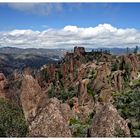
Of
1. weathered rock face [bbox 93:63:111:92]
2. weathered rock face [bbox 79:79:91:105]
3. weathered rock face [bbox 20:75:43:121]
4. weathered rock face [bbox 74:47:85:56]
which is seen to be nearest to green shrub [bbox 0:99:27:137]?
weathered rock face [bbox 20:75:43:121]

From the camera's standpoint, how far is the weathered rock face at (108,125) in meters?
23.3

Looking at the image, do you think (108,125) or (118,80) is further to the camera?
(118,80)

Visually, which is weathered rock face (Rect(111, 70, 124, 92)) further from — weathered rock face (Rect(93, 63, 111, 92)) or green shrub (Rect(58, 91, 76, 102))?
green shrub (Rect(58, 91, 76, 102))

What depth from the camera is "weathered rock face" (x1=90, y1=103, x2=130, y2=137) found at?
23.3 m

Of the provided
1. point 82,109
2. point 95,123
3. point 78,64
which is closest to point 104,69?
point 78,64

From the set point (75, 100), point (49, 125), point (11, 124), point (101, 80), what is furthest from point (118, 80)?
point (49, 125)

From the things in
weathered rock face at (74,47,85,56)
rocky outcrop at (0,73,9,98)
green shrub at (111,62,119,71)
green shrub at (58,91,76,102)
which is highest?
weathered rock face at (74,47,85,56)

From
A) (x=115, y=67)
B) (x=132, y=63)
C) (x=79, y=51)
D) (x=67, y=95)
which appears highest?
(x=79, y=51)

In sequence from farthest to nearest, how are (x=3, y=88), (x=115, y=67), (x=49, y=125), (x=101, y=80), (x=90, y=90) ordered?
1. (x=115, y=67)
2. (x=101, y=80)
3. (x=90, y=90)
4. (x=3, y=88)
5. (x=49, y=125)

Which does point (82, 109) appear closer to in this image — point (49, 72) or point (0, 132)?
point (49, 72)

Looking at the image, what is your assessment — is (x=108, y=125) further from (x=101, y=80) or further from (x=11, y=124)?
(x=101, y=80)

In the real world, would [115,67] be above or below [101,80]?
above

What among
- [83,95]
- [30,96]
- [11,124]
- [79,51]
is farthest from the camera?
[79,51]

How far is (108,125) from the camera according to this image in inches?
943
